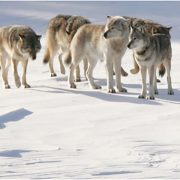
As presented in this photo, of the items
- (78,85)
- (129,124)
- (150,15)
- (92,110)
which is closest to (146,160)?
(129,124)

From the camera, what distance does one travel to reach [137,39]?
10258mm

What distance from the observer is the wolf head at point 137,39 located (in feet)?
33.6

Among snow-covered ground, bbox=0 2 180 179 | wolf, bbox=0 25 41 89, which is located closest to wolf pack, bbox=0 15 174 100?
wolf, bbox=0 25 41 89

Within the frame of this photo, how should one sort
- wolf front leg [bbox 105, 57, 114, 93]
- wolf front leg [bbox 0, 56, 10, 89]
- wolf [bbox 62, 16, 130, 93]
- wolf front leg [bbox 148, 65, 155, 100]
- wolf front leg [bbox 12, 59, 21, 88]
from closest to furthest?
wolf front leg [bbox 148, 65, 155, 100] → wolf [bbox 62, 16, 130, 93] → wolf front leg [bbox 105, 57, 114, 93] → wolf front leg [bbox 12, 59, 21, 88] → wolf front leg [bbox 0, 56, 10, 89]

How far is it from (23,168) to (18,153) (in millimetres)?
682

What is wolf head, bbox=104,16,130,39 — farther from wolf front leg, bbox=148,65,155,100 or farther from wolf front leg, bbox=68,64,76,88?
wolf front leg, bbox=68,64,76,88

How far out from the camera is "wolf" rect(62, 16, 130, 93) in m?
11.1

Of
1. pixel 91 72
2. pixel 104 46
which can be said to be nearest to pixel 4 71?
pixel 91 72

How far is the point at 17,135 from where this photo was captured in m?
8.11

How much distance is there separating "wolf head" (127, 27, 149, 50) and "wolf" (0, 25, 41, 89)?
2.57m

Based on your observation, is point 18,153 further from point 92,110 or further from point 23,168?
point 92,110

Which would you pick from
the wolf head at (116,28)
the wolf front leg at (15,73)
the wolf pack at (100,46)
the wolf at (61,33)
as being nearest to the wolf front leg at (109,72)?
the wolf pack at (100,46)

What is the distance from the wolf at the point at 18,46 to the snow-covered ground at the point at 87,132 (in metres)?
0.51

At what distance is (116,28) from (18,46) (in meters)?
2.16
